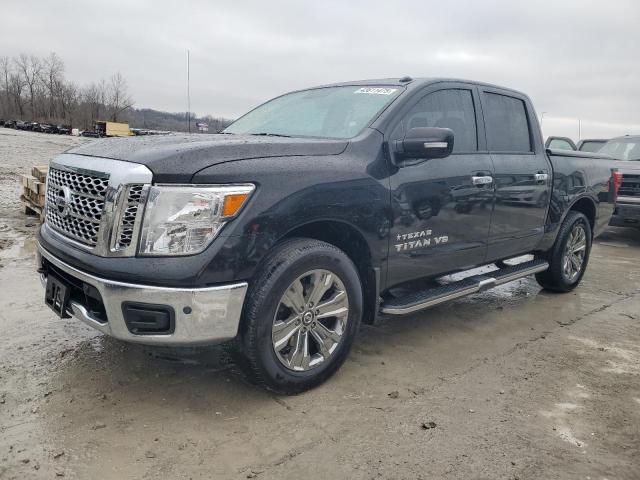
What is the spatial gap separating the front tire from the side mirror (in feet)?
2.68

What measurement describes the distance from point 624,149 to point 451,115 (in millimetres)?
8480

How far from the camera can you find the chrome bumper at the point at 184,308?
8.35ft

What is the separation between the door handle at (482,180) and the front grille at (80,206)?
2611 mm

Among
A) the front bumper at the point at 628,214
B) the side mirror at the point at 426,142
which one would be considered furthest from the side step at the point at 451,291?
the front bumper at the point at 628,214

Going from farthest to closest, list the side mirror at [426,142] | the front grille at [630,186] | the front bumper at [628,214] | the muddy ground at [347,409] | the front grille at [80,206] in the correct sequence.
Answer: the front grille at [630,186]
the front bumper at [628,214]
the side mirror at [426,142]
the front grille at [80,206]
the muddy ground at [347,409]

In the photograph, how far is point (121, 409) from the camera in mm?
2822

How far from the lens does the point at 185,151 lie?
266cm

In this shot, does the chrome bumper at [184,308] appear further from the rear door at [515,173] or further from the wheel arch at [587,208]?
the wheel arch at [587,208]

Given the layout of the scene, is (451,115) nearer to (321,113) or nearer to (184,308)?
(321,113)

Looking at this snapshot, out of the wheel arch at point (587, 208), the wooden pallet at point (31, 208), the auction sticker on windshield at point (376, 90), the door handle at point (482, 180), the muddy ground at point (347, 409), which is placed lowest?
the muddy ground at point (347, 409)

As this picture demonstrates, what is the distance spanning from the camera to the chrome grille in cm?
256

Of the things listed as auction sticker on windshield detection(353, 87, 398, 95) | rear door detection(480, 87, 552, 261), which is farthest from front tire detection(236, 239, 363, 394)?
rear door detection(480, 87, 552, 261)

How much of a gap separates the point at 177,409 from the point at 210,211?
3.68 ft

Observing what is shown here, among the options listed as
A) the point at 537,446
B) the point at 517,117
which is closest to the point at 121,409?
the point at 537,446
